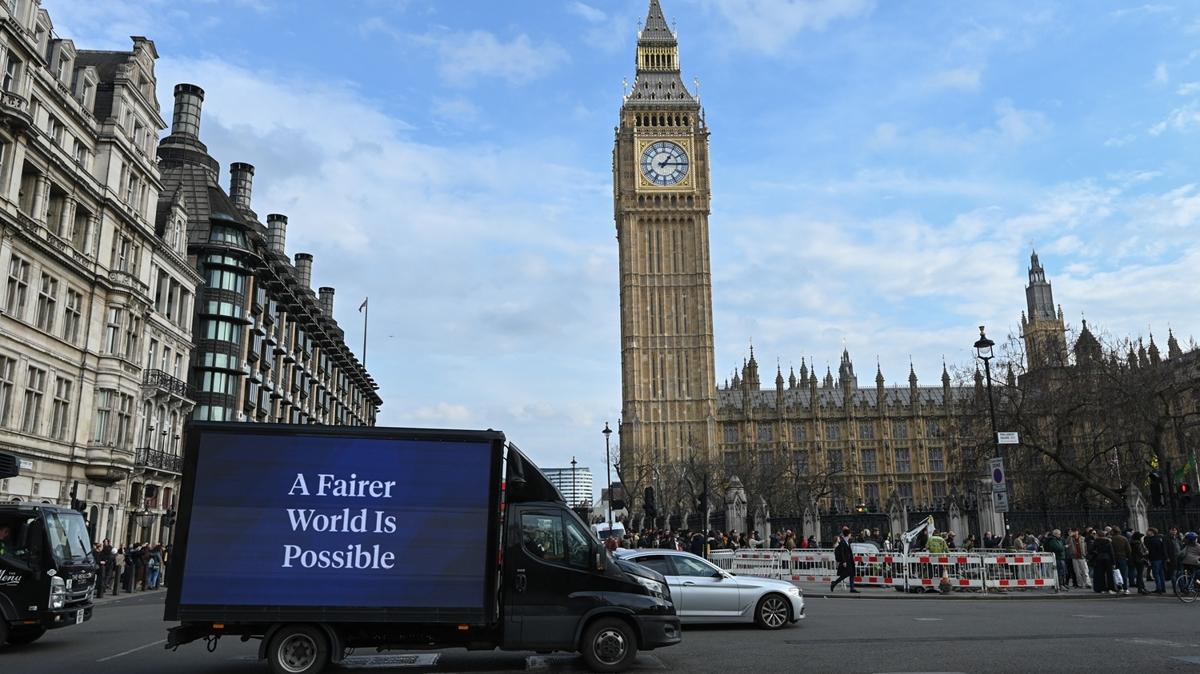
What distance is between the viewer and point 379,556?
35.0 feet

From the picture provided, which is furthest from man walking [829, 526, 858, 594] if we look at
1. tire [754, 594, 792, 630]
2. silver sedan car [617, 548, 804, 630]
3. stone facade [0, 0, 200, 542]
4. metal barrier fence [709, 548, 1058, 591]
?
stone facade [0, 0, 200, 542]

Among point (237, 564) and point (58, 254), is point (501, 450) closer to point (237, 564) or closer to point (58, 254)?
point (237, 564)

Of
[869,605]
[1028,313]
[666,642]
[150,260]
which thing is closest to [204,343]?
[150,260]

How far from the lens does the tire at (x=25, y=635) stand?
45.1 ft

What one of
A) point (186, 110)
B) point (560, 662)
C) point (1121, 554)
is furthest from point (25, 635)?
point (186, 110)

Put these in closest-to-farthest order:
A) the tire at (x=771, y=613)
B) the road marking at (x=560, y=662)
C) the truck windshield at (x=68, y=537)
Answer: the road marking at (x=560, y=662) → the truck windshield at (x=68, y=537) → the tire at (x=771, y=613)

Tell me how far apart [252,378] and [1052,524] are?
43.3 meters

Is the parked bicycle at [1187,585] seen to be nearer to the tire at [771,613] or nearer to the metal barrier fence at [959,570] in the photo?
the metal barrier fence at [959,570]

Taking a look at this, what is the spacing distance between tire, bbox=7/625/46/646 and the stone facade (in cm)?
1506

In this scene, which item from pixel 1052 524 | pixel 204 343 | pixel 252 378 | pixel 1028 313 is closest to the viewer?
pixel 1052 524

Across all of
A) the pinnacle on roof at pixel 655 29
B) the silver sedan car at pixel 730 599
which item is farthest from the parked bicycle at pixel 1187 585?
the pinnacle on roof at pixel 655 29

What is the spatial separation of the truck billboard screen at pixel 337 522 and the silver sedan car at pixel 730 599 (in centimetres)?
565

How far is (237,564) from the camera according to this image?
10422 mm

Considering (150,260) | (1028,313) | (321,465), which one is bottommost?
(321,465)
